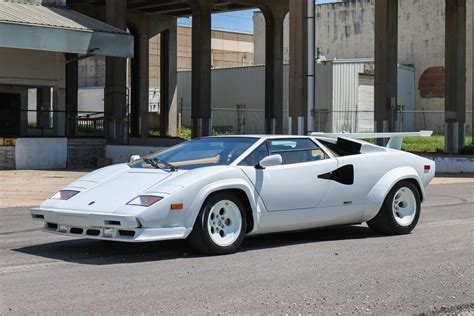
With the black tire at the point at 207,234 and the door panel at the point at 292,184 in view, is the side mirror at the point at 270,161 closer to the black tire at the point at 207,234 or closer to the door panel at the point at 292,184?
the door panel at the point at 292,184

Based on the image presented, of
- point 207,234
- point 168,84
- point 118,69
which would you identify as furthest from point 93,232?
point 168,84

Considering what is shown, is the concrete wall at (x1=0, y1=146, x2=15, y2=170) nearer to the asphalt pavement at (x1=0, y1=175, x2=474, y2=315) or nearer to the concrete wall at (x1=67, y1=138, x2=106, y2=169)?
the concrete wall at (x1=67, y1=138, x2=106, y2=169)

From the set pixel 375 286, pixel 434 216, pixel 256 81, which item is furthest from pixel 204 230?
pixel 256 81

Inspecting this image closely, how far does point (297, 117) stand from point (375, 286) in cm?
2199

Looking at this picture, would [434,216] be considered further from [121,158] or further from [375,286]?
[121,158]

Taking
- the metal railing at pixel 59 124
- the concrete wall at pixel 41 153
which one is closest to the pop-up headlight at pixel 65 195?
the concrete wall at pixel 41 153

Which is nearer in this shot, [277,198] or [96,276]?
[96,276]

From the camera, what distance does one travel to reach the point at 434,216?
12.8 meters

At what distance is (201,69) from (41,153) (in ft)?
45.1

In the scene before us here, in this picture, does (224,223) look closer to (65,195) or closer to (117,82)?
(65,195)

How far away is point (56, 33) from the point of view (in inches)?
1110

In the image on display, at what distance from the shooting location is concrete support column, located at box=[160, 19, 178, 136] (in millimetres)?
48312

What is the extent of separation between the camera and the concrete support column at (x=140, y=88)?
4697cm

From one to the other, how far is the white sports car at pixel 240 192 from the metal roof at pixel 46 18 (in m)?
19.9
